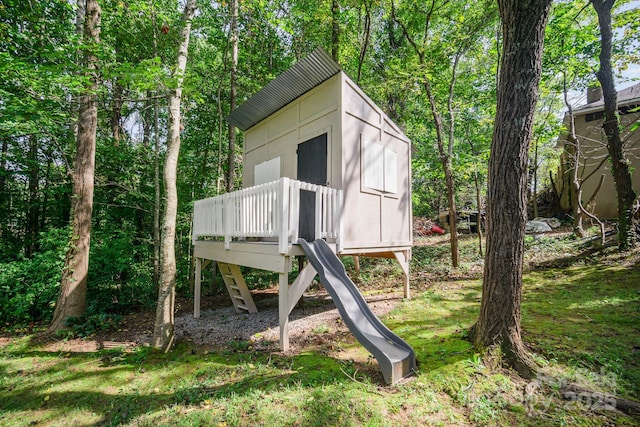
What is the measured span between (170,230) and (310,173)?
2712 millimetres

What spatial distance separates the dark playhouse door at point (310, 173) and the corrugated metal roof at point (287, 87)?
112 cm

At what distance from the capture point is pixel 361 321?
338 centimetres

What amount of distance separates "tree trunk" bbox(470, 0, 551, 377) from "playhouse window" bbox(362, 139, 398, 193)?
8.32ft

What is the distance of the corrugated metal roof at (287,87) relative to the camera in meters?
4.96

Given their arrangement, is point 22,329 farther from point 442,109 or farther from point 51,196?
point 442,109

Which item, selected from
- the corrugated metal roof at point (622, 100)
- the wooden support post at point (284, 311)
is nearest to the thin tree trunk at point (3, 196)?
the wooden support post at point (284, 311)

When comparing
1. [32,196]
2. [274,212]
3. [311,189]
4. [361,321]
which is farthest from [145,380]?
[32,196]

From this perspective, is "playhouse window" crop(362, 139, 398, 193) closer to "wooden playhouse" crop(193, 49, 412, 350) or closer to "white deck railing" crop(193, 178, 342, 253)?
"wooden playhouse" crop(193, 49, 412, 350)

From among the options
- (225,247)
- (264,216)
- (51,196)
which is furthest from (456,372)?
(51,196)

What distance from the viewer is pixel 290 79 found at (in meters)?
5.55

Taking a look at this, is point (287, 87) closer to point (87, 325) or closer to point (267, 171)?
point (267, 171)

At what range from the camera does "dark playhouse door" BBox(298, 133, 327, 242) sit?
5.04 m

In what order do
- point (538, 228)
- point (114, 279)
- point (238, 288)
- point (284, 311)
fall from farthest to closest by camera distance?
point (538, 228), point (114, 279), point (238, 288), point (284, 311)

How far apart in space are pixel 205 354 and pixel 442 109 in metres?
10.4
